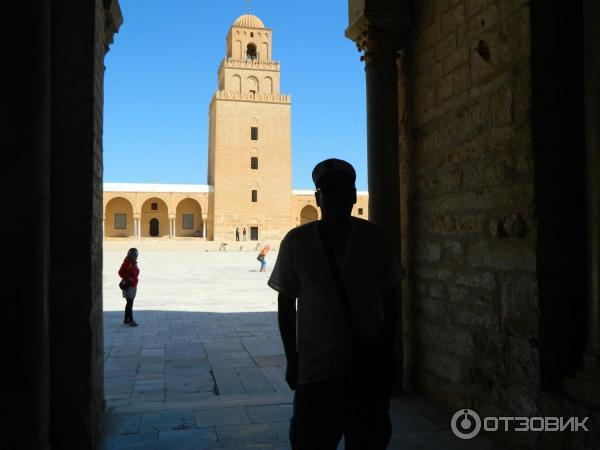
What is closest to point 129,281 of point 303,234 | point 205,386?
point 205,386

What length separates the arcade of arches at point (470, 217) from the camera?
7.99 feet

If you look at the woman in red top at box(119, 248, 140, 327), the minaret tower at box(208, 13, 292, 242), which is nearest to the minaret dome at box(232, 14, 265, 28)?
the minaret tower at box(208, 13, 292, 242)

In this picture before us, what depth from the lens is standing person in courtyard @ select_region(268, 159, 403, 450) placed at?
195 centimetres

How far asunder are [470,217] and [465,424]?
139cm

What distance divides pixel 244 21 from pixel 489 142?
46.5 metres

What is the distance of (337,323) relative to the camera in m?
1.97

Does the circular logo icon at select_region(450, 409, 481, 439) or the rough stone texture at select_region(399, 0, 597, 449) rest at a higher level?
the rough stone texture at select_region(399, 0, 597, 449)

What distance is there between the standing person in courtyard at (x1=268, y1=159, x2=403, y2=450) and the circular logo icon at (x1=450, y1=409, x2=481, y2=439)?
169 cm

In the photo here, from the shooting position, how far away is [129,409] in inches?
157

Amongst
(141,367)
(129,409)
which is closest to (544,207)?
(129,409)

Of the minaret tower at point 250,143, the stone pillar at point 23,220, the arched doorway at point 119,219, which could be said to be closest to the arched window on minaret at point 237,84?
the minaret tower at point 250,143

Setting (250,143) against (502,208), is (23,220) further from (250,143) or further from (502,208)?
(250,143)

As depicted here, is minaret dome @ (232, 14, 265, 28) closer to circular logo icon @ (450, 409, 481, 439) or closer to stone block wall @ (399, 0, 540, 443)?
stone block wall @ (399, 0, 540, 443)

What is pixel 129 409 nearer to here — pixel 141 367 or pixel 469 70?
pixel 141 367
